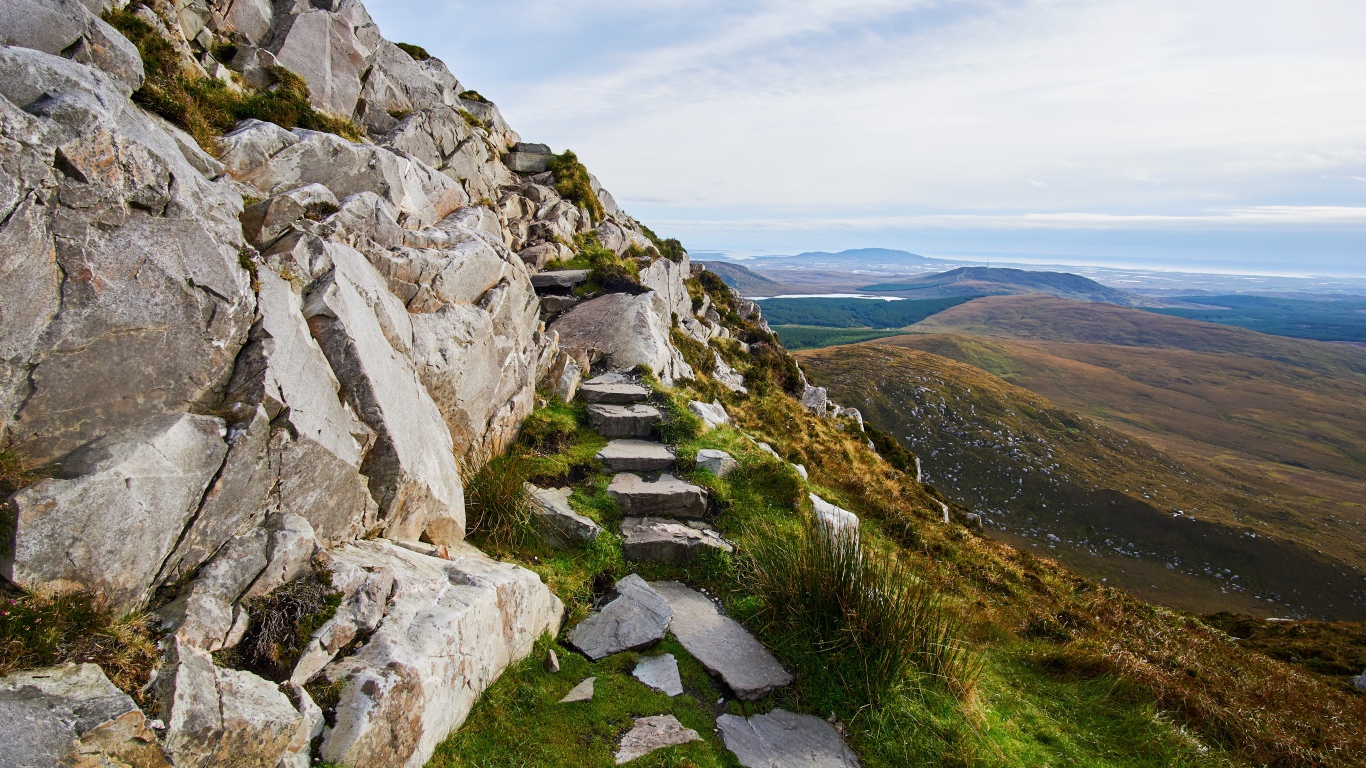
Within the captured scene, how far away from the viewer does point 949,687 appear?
748 cm

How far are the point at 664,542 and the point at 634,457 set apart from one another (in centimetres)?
222

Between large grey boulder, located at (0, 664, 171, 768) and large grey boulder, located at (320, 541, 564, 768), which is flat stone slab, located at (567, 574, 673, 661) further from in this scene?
large grey boulder, located at (0, 664, 171, 768)

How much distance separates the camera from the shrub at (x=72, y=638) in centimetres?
381

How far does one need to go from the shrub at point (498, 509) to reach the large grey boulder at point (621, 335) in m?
6.79

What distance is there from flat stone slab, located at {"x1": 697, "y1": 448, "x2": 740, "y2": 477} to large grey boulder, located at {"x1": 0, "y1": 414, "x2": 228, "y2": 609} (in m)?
8.04

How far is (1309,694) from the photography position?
11.1 meters

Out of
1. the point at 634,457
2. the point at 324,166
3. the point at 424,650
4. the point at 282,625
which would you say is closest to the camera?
the point at 282,625

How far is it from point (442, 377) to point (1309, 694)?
16799 millimetres

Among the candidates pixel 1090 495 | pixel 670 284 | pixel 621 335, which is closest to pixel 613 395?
pixel 621 335

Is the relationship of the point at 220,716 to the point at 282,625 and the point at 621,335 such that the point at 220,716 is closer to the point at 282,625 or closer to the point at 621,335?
the point at 282,625

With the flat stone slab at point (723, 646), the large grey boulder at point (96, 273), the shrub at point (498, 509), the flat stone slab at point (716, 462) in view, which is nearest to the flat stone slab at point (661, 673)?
the flat stone slab at point (723, 646)

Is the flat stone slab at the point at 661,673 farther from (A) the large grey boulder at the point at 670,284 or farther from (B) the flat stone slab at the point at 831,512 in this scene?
(A) the large grey boulder at the point at 670,284

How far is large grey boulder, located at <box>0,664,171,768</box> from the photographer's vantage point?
343cm

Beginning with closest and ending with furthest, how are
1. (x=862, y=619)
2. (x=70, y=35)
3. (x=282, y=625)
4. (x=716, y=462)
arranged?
1. (x=282, y=625)
2. (x=70, y=35)
3. (x=862, y=619)
4. (x=716, y=462)
